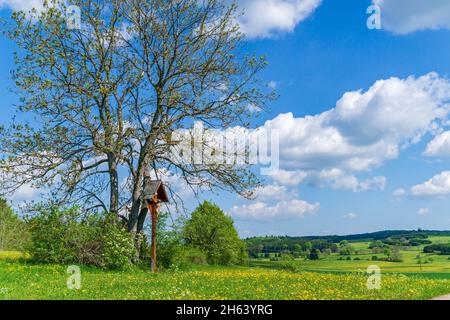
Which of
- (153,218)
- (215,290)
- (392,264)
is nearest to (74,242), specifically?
(153,218)

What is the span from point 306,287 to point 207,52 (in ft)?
48.9

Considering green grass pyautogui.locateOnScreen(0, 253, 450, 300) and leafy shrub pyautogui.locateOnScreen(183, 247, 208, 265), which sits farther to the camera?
leafy shrub pyautogui.locateOnScreen(183, 247, 208, 265)

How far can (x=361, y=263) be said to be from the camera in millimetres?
21531

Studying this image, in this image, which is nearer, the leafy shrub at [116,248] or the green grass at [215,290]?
the green grass at [215,290]

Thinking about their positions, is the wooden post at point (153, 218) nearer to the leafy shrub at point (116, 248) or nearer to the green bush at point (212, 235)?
the leafy shrub at point (116, 248)

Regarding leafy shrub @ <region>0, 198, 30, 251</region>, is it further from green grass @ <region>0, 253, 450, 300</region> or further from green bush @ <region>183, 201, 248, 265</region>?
green bush @ <region>183, 201, 248, 265</region>

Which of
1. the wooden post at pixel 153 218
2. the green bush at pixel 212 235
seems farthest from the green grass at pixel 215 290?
the green bush at pixel 212 235

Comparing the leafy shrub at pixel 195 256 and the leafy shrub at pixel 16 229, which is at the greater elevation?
the leafy shrub at pixel 16 229

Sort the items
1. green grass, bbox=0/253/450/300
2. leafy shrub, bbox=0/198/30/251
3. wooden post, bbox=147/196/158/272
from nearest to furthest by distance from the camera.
Result: green grass, bbox=0/253/450/300
wooden post, bbox=147/196/158/272
leafy shrub, bbox=0/198/30/251

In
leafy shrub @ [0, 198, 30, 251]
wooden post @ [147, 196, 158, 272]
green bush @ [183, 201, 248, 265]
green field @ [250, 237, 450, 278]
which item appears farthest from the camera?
green bush @ [183, 201, 248, 265]

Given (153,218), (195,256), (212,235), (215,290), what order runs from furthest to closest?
(212,235)
(195,256)
(153,218)
(215,290)

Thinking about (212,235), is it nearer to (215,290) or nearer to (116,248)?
(116,248)

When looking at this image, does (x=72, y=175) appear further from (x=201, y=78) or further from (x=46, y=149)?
(x=201, y=78)

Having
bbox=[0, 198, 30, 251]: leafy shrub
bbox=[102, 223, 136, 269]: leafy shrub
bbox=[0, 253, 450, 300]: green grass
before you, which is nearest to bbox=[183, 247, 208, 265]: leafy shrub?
bbox=[102, 223, 136, 269]: leafy shrub
